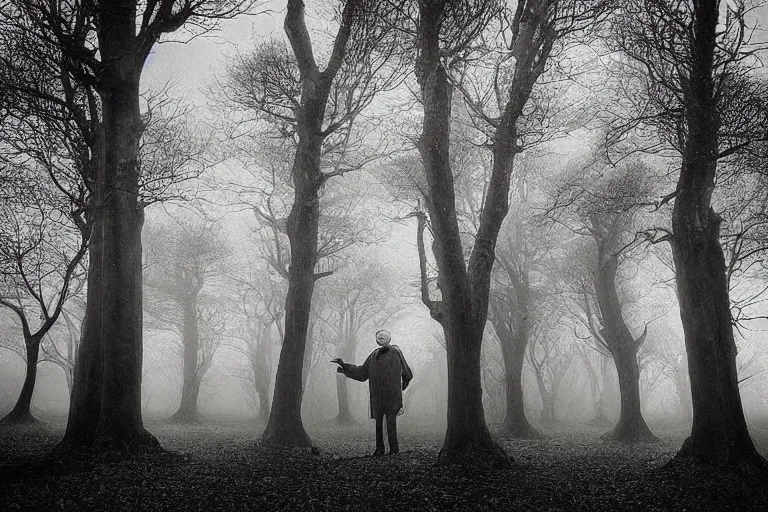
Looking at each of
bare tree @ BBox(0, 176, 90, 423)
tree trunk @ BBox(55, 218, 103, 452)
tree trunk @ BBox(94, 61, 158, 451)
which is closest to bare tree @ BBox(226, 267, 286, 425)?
bare tree @ BBox(0, 176, 90, 423)

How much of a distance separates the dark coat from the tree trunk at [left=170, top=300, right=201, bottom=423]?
2034cm

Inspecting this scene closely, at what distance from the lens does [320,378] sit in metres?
40.7

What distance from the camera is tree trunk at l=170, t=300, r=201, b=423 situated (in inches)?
1044

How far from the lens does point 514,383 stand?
60.5 ft

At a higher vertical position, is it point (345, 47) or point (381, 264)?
point (345, 47)

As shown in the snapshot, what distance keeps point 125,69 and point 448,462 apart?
9.36 metres

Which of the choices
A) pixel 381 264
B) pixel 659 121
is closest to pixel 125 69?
pixel 659 121

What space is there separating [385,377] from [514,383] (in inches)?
430

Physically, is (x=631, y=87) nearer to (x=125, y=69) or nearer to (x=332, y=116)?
(x=332, y=116)

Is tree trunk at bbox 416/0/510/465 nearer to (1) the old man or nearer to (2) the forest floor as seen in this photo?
(2) the forest floor

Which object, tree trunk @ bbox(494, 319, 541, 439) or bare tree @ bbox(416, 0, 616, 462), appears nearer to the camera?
bare tree @ bbox(416, 0, 616, 462)

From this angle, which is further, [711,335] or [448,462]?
Result: [711,335]

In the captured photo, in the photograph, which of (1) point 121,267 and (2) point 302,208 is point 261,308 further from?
(1) point 121,267

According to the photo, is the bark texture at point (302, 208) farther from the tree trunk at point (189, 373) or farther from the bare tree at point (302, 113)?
the tree trunk at point (189, 373)
